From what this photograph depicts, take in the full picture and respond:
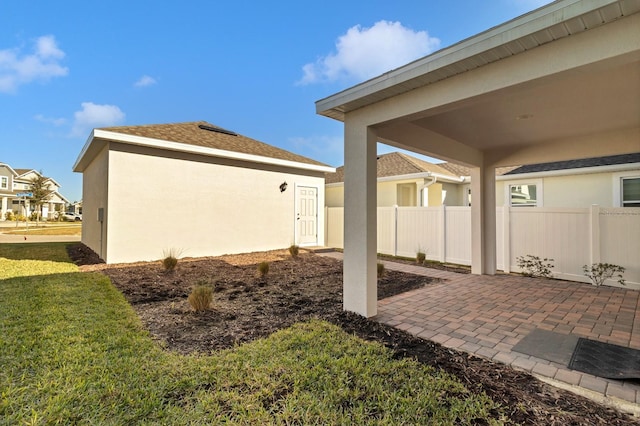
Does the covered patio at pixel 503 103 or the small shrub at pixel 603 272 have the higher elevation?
the covered patio at pixel 503 103

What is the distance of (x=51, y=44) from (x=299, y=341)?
13173mm

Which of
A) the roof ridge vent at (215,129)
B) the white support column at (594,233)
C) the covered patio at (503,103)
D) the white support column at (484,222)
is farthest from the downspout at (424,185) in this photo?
the roof ridge vent at (215,129)

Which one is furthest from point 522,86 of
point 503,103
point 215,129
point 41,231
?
point 41,231

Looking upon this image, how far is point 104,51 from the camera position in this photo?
10164 mm

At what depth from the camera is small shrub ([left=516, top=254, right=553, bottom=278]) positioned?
6.81 meters

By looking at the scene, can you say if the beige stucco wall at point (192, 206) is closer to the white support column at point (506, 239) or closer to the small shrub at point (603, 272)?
the white support column at point (506, 239)

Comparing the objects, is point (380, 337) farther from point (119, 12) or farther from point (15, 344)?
point (119, 12)

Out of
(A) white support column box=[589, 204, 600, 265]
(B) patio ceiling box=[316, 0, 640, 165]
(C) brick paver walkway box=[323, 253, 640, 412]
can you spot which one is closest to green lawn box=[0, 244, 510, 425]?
(C) brick paver walkway box=[323, 253, 640, 412]

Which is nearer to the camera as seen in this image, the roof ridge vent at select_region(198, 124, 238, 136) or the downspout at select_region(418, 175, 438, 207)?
the roof ridge vent at select_region(198, 124, 238, 136)

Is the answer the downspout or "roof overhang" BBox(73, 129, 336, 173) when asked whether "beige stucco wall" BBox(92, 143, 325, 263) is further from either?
the downspout

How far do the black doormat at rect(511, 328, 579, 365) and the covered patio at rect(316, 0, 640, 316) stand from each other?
51.8 inches

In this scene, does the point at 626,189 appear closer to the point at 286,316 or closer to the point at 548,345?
the point at 548,345

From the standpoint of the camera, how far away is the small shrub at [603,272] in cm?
578

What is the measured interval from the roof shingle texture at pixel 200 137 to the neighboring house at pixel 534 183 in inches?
160
